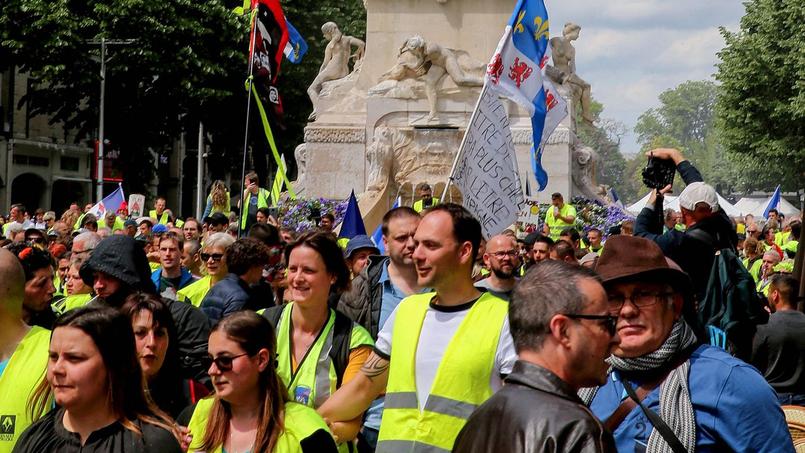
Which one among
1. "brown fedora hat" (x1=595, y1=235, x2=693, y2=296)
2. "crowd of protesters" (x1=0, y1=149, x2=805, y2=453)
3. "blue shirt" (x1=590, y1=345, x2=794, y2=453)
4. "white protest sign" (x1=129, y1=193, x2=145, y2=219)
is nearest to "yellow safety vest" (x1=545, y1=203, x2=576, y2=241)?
"white protest sign" (x1=129, y1=193, x2=145, y2=219)

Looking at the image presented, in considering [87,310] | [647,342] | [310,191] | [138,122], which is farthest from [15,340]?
[138,122]

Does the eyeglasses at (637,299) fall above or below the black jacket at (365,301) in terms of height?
above

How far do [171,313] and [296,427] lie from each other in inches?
67.7

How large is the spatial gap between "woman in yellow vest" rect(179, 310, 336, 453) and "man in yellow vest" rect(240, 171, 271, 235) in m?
9.92

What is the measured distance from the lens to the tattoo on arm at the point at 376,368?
5457mm

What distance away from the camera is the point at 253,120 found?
45438 mm

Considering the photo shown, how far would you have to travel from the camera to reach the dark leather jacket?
3182 mm

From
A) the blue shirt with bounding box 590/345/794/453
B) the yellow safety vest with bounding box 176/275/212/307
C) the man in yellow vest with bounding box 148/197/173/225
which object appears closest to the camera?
the blue shirt with bounding box 590/345/794/453

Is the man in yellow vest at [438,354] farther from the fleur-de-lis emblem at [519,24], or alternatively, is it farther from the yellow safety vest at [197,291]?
the fleur-de-lis emblem at [519,24]

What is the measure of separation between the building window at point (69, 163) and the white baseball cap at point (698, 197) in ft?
161

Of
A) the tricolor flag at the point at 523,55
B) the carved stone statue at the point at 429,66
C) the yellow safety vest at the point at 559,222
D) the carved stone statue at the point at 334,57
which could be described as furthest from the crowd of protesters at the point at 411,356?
the carved stone statue at the point at 334,57

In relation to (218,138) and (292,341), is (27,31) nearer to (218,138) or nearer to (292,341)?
(218,138)

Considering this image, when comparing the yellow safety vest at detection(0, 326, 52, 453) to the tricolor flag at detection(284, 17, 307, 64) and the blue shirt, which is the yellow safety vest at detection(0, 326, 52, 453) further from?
the tricolor flag at detection(284, 17, 307, 64)

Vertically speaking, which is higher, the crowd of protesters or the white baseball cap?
the white baseball cap
